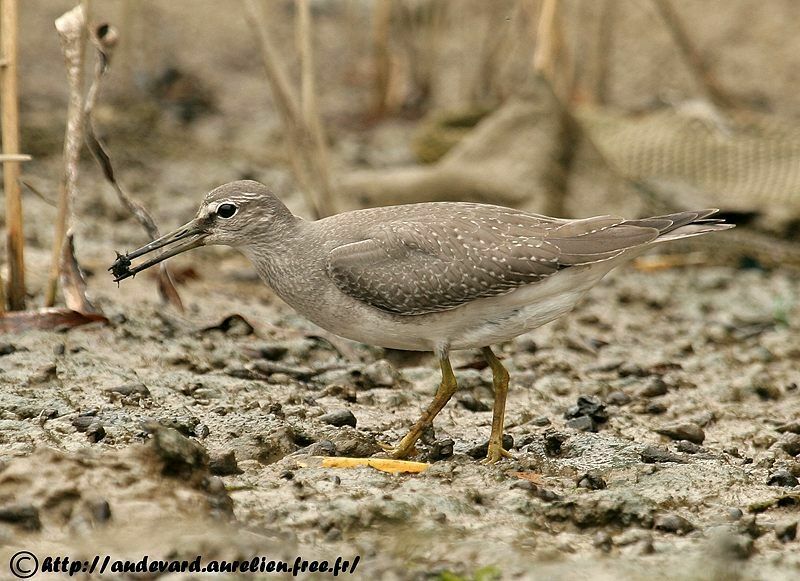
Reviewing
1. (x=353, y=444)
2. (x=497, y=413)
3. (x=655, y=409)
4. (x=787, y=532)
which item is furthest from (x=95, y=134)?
(x=787, y=532)

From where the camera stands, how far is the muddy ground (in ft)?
15.3

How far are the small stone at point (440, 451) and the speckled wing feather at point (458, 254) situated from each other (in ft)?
2.43

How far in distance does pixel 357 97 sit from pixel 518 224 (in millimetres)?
8807

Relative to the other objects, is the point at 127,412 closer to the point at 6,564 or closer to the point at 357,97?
the point at 6,564

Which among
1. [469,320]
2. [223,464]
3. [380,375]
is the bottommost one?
[380,375]

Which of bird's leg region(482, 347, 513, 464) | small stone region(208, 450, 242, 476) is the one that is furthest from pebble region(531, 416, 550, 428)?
small stone region(208, 450, 242, 476)

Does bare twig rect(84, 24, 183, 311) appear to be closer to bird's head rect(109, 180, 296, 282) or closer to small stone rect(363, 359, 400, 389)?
bird's head rect(109, 180, 296, 282)

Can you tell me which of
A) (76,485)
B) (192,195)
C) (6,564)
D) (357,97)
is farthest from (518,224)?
(357,97)

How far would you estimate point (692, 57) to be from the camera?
1219 centimetres

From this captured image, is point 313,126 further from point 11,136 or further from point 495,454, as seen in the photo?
point 495,454

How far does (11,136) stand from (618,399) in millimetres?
4079

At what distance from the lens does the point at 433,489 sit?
17.6 feet

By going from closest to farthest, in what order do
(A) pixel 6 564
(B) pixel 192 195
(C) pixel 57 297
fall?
(A) pixel 6 564 < (C) pixel 57 297 < (B) pixel 192 195

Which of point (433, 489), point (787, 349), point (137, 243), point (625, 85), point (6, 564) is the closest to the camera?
point (6, 564)
